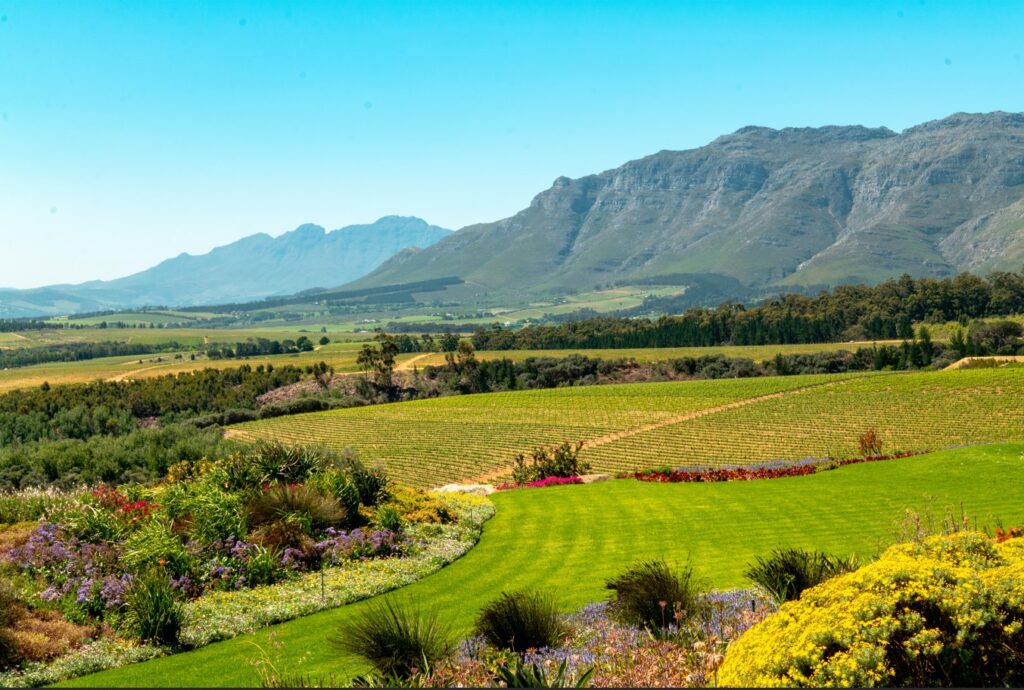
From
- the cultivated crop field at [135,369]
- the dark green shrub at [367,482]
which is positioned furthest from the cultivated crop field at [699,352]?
the dark green shrub at [367,482]

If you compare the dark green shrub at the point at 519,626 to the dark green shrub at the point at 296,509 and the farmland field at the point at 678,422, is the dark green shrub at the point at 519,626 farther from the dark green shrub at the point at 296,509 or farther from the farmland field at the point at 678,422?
the farmland field at the point at 678,422

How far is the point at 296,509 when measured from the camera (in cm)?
1881

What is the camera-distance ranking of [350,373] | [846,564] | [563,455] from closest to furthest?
[846,564]
[563,455]
[350,373]

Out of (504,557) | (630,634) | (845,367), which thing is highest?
(630,634)

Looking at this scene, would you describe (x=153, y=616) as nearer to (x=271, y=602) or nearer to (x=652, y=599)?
(x=271, y=602)

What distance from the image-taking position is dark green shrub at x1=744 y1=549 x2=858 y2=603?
35.3ft

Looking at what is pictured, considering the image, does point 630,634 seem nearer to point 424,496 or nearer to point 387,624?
point 387,624

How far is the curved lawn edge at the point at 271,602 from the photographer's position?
11.8 meters

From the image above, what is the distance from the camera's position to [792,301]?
166 meters

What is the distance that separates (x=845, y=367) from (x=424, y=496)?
97795 mm

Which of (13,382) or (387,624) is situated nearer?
(387,624)

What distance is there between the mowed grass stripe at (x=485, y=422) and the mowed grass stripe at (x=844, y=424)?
6.19 meters

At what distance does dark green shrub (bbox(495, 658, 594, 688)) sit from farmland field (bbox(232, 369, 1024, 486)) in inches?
1576

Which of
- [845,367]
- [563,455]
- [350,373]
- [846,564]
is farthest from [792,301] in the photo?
[846,564]
